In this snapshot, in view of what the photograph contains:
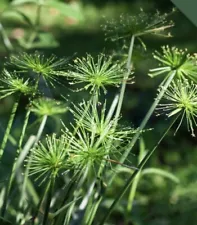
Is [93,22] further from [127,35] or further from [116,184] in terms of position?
[127,35]

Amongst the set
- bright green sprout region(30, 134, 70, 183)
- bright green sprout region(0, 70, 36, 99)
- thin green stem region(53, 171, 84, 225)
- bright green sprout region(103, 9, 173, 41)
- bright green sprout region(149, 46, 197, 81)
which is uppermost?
bright green sprout region(103, 9, 173, 41)

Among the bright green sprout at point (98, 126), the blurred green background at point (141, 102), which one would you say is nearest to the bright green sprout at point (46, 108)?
A: the bright green sprout at point (98, 126)

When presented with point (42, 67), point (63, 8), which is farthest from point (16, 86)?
point (63, 8)

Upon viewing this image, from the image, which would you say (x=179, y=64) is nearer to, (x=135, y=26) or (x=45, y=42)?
(x=135, y=26)

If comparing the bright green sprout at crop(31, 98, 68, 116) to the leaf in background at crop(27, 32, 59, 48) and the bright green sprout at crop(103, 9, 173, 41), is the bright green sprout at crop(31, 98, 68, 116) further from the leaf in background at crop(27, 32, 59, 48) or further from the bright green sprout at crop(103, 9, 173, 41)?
the leaf in background at crop(27, 32, 59, 48)

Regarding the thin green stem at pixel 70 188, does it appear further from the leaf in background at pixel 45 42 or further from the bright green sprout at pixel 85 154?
the leaf in background at pixel 45 42

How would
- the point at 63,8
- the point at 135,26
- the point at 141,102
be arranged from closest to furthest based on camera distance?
the point at 135,26
the point at 63,8
the point at 141,102

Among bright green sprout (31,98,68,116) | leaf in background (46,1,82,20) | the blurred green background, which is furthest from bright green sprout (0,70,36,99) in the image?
leaf in background (46,1,82,20)

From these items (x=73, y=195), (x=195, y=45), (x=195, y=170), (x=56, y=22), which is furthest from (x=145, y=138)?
(x=56, y=22)

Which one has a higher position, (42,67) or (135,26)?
(135,26)
